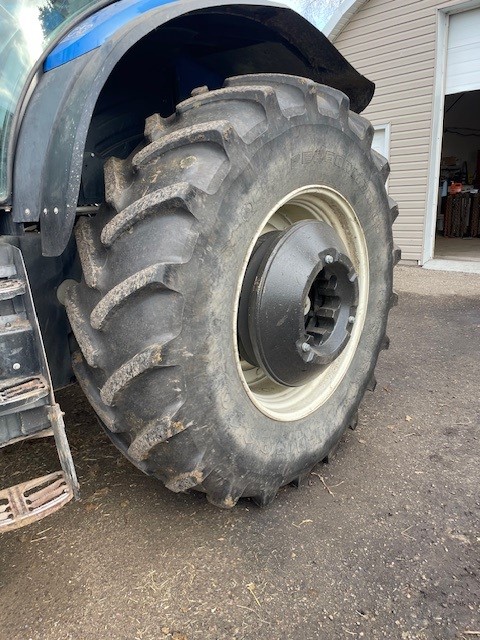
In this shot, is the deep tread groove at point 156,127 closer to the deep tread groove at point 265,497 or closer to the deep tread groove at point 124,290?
the deep tread groove at point 124,290

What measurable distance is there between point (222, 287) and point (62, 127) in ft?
2.15

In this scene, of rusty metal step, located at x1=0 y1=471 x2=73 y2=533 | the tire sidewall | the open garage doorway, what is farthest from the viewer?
the open garage doorway

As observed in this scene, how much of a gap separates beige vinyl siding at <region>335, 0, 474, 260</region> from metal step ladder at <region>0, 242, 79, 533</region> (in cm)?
752

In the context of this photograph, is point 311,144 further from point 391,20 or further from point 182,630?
point 391,20

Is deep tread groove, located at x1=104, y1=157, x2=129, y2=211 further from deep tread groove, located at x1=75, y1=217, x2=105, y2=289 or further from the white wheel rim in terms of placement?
the white wheel rim

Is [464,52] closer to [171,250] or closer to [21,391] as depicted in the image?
[171,250]

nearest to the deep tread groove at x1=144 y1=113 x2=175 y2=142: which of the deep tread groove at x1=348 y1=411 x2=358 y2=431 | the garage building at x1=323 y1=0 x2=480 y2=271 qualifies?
the deep tread groove at x1=348 y1=411 x2=358 y2=431

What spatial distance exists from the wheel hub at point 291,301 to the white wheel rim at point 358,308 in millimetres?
137

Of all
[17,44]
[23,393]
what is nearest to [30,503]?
[23,393]

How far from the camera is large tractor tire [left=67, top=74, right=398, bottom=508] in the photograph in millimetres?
1442

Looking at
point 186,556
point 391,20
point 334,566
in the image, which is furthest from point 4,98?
point 391,20

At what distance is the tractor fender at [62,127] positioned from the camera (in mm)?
1402

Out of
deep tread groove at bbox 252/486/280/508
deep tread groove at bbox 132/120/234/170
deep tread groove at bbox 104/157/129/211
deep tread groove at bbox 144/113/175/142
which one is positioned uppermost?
deep tread groove at bbox 144/113/175/142

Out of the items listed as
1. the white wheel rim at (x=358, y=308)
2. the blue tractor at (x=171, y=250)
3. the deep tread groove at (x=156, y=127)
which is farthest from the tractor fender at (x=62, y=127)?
the white wheel rim at (x=358, y=308)
